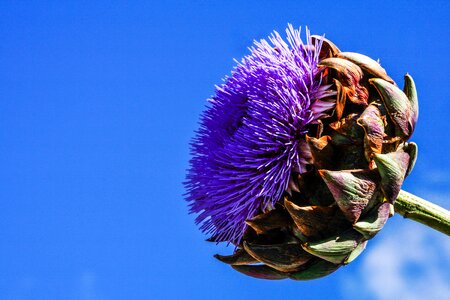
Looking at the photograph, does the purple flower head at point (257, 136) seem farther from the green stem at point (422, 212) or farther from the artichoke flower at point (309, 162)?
the green stem at point (422, 212)

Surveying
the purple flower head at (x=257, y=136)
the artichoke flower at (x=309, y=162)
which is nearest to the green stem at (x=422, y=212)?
the artichoke flower at (x=309, y=162)

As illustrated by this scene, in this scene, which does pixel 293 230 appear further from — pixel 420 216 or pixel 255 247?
pixel 420 216

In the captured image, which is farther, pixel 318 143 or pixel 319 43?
pixel 319 43

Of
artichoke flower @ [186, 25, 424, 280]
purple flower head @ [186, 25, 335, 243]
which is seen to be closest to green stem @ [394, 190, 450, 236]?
artichoke flower @ [186, 25, 424, 280]

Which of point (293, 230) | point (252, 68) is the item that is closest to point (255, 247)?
point (293, 230)

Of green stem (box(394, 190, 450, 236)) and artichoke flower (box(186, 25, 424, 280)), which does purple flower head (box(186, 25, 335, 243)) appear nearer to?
artichoke flower (box(186, 25, 424, 280))

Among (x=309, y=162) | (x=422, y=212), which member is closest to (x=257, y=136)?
(x=309, y=162)

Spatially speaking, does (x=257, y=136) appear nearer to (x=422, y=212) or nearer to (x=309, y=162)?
(x=309, y=162)
